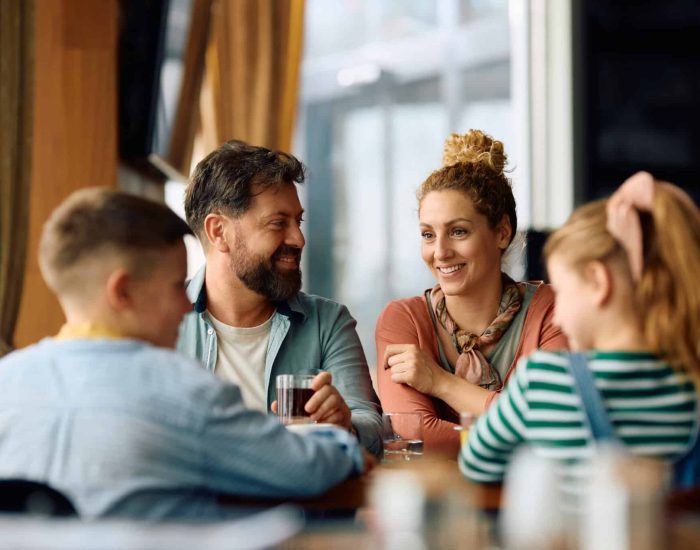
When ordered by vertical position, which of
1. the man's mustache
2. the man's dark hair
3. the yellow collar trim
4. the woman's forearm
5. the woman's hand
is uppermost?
the man's dark hair

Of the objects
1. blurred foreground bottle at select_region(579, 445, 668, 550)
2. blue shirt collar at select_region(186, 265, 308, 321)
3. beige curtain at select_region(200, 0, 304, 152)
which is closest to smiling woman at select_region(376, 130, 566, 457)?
blue shirt collar at select_region(186, 265, 308, 321)

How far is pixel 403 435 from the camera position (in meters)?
2.28

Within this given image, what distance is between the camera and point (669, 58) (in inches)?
242

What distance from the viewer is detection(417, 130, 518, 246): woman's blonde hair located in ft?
9.82

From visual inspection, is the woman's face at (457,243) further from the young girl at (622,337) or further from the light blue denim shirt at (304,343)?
the young girl at (622,337)

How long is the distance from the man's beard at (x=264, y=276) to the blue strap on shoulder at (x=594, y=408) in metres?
1.31

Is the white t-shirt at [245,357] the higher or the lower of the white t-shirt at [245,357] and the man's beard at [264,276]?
the lower

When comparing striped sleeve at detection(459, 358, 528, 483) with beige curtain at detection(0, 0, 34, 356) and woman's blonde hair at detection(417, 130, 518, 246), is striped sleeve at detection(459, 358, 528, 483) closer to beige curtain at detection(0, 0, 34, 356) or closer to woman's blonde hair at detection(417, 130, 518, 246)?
woman's blonde hair at detection(417, 130, 518, 246)

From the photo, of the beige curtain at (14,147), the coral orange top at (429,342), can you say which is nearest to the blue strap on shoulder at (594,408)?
the coral orange top at (429,342)

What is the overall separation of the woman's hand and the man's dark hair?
588 mm

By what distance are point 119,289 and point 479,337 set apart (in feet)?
4.67

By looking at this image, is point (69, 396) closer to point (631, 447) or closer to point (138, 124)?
point (631, 447)

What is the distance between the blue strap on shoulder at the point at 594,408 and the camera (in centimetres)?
163

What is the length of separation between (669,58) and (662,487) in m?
5.51
